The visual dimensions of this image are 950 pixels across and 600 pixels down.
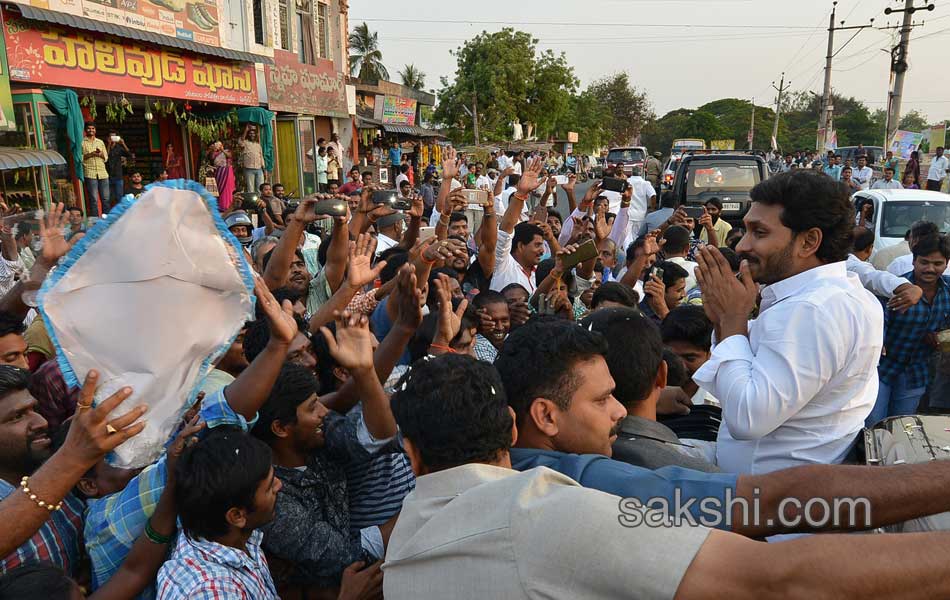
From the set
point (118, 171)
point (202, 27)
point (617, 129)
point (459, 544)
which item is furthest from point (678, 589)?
point (617, 129)

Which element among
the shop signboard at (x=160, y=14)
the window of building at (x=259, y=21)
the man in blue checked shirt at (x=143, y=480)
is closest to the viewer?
the man in blue checked shirt at (x=143, y=480)

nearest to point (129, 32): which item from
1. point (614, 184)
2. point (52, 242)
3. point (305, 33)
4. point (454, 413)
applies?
point (614, 184)

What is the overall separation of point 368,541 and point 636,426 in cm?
96

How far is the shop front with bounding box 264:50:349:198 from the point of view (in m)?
17.3

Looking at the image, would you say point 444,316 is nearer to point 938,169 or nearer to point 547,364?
point 547,364

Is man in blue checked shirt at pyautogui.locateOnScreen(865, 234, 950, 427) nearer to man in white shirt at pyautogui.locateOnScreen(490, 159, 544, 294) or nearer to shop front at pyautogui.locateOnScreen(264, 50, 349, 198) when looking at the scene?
man in white shirt at pyautogui.locateOnScreen(490, 159, 544, 294)

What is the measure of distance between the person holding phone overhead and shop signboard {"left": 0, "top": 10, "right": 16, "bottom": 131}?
5343 mm

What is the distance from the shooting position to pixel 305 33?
64.2 feet

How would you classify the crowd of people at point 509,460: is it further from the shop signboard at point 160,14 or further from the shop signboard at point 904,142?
the shop signboard at point 904,142

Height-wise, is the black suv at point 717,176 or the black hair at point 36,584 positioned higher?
the black suv at point 717,176

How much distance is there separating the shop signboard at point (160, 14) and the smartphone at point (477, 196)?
7.81 m

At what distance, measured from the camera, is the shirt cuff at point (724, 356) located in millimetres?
2148

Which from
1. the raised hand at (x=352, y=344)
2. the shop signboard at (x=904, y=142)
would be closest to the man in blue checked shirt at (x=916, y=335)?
the raised hand at (x=352, y=344)

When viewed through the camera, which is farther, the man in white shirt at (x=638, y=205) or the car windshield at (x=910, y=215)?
the man in white shirt at (x=638, y=205)
